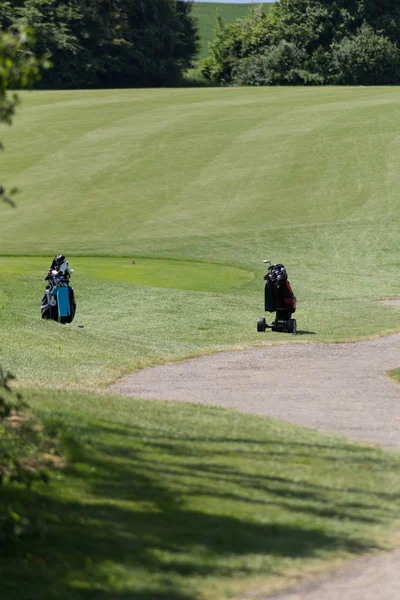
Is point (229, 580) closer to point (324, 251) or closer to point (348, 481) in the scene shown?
point (348, 481)

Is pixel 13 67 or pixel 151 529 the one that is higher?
pixel 13 67

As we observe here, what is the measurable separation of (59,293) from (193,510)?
15428mm

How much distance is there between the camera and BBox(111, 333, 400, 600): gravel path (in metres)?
13.4

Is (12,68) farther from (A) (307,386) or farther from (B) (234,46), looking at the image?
(B) (234,46)

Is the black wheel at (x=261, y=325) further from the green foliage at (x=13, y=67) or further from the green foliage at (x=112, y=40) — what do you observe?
the green foliage at (x=112, y=40)

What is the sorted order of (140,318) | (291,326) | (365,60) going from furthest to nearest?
(365,60)
(140,318)
(291,326)

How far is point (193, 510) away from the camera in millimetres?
8609

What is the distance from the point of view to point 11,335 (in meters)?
20.1

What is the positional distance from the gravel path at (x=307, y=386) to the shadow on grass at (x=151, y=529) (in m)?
0.85

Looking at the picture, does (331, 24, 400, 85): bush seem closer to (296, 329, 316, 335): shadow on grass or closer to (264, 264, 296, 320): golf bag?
(296, 329, 316, 335): shadow on grass

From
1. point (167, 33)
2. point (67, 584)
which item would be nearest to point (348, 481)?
point (67, 584)

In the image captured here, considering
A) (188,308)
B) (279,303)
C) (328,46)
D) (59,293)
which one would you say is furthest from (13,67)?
(328,46)

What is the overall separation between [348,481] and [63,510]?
112 inches

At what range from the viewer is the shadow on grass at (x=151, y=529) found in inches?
279
